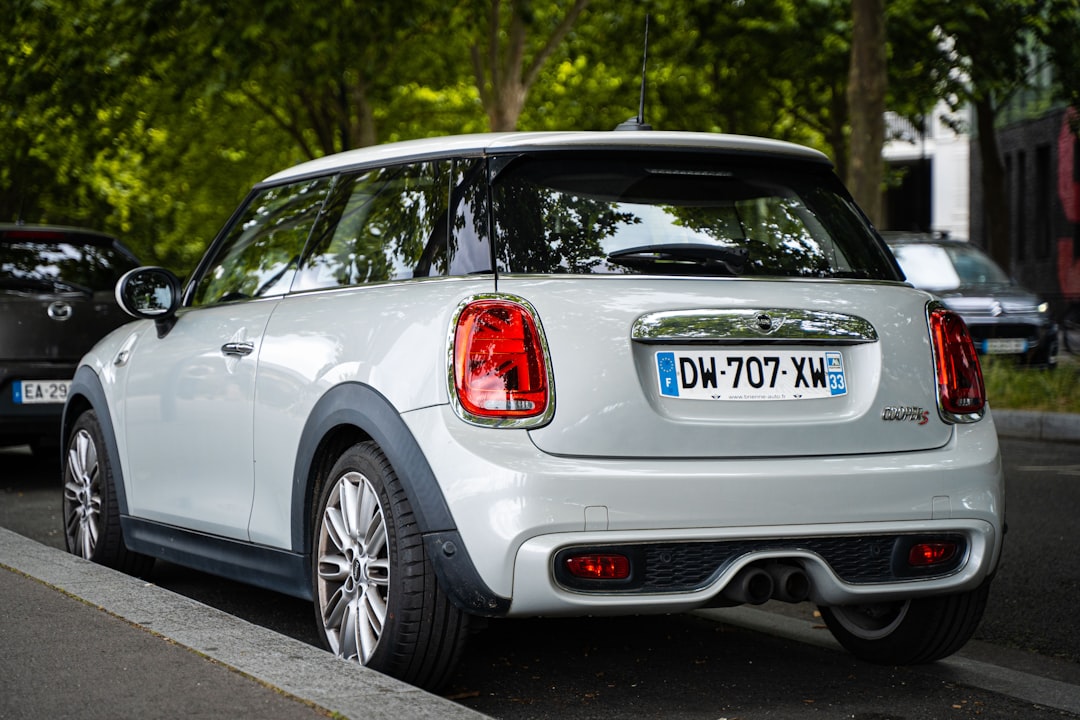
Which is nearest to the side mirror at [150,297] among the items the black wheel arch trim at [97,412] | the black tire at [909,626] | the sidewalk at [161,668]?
the black wheel arch trim at [97,412]

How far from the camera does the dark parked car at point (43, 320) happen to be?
1018cm

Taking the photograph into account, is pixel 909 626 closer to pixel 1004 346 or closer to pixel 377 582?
pixel 377 582

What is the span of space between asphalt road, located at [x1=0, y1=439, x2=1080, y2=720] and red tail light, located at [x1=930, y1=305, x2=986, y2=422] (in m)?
0.82

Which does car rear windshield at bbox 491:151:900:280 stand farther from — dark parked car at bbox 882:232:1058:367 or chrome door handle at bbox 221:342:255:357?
dark parked car at bbox 882:232:1058:367

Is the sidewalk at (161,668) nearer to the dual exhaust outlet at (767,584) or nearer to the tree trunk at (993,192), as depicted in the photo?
the dual exhaust outlet at (767,584)

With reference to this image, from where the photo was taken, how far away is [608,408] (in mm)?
4324

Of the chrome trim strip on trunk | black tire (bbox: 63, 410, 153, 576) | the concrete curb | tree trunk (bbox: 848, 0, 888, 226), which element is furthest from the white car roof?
tree trunk (bbox: 848, 0, 888, 226)

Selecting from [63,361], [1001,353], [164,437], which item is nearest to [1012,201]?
[1001,353]

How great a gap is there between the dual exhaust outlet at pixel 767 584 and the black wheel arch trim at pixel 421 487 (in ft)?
2.01

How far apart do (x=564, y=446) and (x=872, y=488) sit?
865 mm

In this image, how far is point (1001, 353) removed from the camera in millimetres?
17078

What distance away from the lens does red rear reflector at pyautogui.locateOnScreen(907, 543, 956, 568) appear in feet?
15.2

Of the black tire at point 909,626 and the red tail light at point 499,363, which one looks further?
the black tire at point 909,626

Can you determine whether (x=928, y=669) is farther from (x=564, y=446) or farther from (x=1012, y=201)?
(x=1012, y=201)
